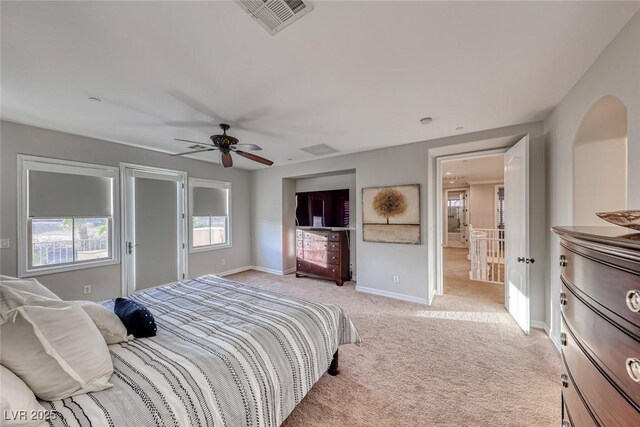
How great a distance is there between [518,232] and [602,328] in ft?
8.42

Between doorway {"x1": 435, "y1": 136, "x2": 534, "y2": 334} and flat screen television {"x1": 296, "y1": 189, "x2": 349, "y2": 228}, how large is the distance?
1.74 metres

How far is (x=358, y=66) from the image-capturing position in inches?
71.0

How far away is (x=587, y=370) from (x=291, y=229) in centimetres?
512

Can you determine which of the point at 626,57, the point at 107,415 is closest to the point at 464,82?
the point at 626,57

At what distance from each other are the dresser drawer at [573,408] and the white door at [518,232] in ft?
6.01

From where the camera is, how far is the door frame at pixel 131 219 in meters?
3.83

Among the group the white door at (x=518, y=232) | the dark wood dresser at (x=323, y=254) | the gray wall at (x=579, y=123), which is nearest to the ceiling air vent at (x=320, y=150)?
the dark wood dresser at (x=323, y=254)

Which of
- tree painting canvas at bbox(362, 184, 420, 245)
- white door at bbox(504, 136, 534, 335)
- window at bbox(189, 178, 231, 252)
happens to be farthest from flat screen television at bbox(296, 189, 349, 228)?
white door at bbox(504, 136, 534, 335)

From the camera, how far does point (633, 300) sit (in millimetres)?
641

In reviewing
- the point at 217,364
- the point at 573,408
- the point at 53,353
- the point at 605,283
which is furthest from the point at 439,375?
the point at 53,353

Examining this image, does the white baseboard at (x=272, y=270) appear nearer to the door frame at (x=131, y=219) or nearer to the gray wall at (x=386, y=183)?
the door frame at (x=131, y=219)

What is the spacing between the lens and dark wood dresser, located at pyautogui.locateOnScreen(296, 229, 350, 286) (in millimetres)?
4656

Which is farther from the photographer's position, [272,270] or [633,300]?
[272,270]

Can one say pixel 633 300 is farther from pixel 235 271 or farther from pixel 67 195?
pixel 235 271
